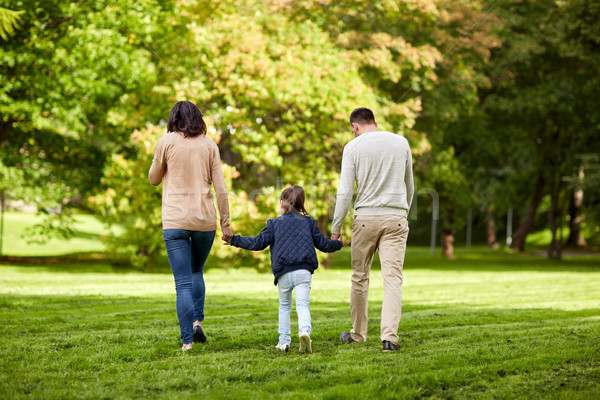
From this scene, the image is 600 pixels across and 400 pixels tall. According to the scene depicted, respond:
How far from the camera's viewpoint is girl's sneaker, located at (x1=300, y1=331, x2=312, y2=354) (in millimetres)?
4652

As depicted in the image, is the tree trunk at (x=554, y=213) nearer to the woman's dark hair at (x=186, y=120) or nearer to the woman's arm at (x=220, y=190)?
the woman's arm at (x=220, y=190)

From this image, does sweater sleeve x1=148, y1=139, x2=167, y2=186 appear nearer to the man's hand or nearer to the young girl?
the man's hand

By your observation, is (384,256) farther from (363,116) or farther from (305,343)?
(363,116)

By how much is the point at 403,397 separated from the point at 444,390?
34cm

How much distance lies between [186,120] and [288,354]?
1.89m

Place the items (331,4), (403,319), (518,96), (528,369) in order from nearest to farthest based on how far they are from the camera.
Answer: (528,369) → (403,319) → (331,4) → (518,96)

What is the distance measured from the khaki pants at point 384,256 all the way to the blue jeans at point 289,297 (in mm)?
472

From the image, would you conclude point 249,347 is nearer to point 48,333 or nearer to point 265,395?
point 265,395

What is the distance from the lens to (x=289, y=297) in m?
4.96

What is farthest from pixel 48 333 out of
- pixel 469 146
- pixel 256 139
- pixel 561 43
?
pixel 469 146

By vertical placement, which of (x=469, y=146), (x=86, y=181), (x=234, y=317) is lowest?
(x=234, y=317)

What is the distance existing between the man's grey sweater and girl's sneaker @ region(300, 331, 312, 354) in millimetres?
844

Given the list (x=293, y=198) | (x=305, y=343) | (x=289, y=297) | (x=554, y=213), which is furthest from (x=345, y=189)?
(x=554, y=213)

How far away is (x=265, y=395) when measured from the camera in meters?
3.46
